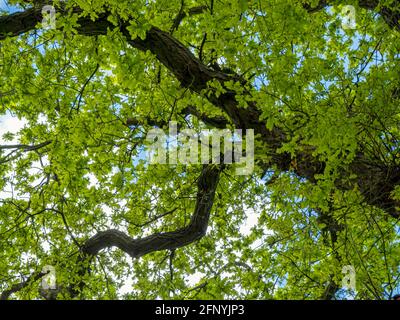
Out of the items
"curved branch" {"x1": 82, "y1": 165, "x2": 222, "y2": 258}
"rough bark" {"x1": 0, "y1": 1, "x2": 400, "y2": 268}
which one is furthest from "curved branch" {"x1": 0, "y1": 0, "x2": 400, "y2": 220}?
"curved branch" {"x1": 82, "y1": 165, "x2": 222, "y2": 258}

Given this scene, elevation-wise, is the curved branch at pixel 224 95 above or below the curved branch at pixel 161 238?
above

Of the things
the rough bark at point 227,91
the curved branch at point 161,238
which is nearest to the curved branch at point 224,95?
the rough bark at point 227,91

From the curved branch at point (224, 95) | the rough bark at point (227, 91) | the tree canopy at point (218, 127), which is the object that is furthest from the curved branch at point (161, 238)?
the curved branch at point (224, 95)

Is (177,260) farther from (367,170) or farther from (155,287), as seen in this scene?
(367,170)

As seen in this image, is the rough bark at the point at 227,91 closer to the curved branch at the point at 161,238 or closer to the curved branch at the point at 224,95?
the curved branch at the point at 224,95

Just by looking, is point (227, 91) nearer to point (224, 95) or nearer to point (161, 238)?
point (224, 95)

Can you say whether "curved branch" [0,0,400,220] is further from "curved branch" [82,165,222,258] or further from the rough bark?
"curved branch" [82,165,222,258]

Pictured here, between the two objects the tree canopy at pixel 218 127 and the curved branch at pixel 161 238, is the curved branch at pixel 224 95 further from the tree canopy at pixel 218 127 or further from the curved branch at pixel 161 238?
the curved branch at pixel 161 238

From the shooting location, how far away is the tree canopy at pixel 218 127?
15.7 feet

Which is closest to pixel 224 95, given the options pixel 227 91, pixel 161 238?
pixel 227 91

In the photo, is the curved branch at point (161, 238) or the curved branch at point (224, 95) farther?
the curved branch at point (161, 238)

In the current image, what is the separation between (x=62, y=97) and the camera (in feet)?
24.8

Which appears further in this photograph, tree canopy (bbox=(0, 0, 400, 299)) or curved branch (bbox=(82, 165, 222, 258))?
curved branch (bbox=(82, 165, 222, 258))

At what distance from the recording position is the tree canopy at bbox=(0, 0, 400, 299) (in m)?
4.79
